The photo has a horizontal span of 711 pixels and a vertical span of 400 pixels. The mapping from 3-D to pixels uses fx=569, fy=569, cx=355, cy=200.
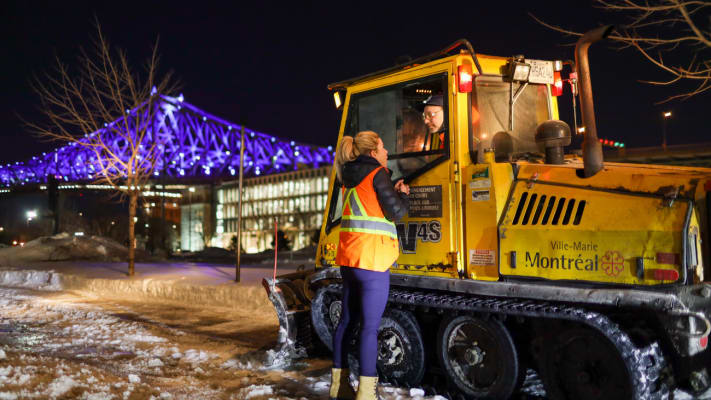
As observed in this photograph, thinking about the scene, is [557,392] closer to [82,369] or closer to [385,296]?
[385,296]

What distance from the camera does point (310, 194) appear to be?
257 ft

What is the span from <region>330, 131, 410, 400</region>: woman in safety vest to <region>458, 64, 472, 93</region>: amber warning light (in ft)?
3.04

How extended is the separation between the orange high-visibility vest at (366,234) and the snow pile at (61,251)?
2410 centimetres

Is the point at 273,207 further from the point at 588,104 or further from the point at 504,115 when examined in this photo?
the point at 588,104

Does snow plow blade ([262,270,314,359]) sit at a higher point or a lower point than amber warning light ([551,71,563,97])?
lower

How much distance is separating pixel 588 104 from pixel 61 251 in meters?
26.6

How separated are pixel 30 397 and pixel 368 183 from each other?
295 cm

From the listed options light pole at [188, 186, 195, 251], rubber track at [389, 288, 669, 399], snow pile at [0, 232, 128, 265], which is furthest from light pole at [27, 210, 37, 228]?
rubber track at [389, 288, 669, 399]

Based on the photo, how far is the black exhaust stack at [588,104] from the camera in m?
3.81

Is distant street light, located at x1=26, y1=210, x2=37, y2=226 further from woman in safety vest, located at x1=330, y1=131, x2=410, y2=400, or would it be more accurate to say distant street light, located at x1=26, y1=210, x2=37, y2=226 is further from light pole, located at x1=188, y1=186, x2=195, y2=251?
woman in safety vest, located at x1=330, y1=131, x2=410, y2=400

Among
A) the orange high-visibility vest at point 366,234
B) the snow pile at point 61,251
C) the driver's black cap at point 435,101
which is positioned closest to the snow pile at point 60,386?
the orange high-visibility vest at point 366,234

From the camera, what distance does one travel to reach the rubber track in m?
3.57

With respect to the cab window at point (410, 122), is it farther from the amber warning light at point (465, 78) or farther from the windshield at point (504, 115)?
the windshield at point (504, 115)

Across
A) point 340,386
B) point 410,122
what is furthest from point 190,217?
point 340,386
